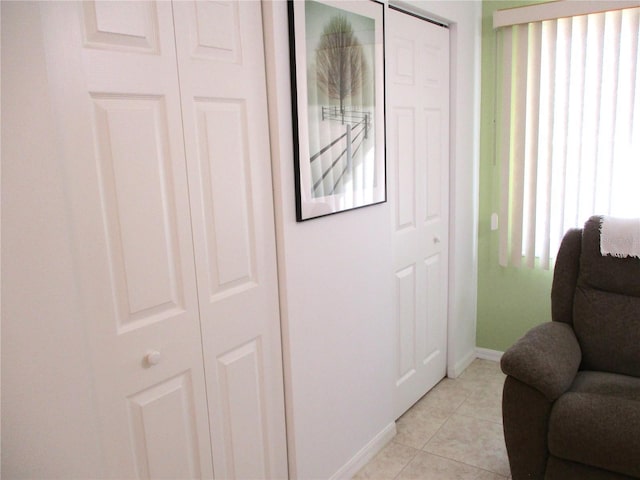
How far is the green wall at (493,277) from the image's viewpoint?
10.1 feet

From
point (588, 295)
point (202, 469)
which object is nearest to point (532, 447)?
point (588, 295)

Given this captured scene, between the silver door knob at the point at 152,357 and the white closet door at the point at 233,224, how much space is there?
7.0 inches

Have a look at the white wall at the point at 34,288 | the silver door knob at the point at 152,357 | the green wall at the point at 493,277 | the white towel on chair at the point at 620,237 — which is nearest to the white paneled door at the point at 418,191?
the green wall at the point at 493,277

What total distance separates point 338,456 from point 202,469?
0.74 m

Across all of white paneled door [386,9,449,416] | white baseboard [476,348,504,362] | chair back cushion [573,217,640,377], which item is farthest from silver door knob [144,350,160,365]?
white baseboard [476,348,504,362]

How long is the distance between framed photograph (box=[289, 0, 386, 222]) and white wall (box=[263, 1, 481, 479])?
0.05m

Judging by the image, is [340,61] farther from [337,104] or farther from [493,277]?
[493,277]

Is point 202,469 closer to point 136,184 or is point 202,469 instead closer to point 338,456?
point 338,456

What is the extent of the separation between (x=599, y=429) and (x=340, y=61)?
5.06ft

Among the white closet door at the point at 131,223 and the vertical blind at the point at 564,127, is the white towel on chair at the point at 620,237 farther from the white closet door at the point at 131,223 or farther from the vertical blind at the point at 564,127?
the white closet door at the point at 131,223

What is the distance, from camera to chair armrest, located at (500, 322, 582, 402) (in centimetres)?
189

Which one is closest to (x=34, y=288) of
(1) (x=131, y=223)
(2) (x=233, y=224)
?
(1) (x=131, y=223)

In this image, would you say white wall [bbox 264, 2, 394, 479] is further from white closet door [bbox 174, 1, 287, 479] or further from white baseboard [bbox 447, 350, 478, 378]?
white baseboard [bbox 447, 350, 478, 378]

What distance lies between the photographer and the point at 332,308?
2076mm
